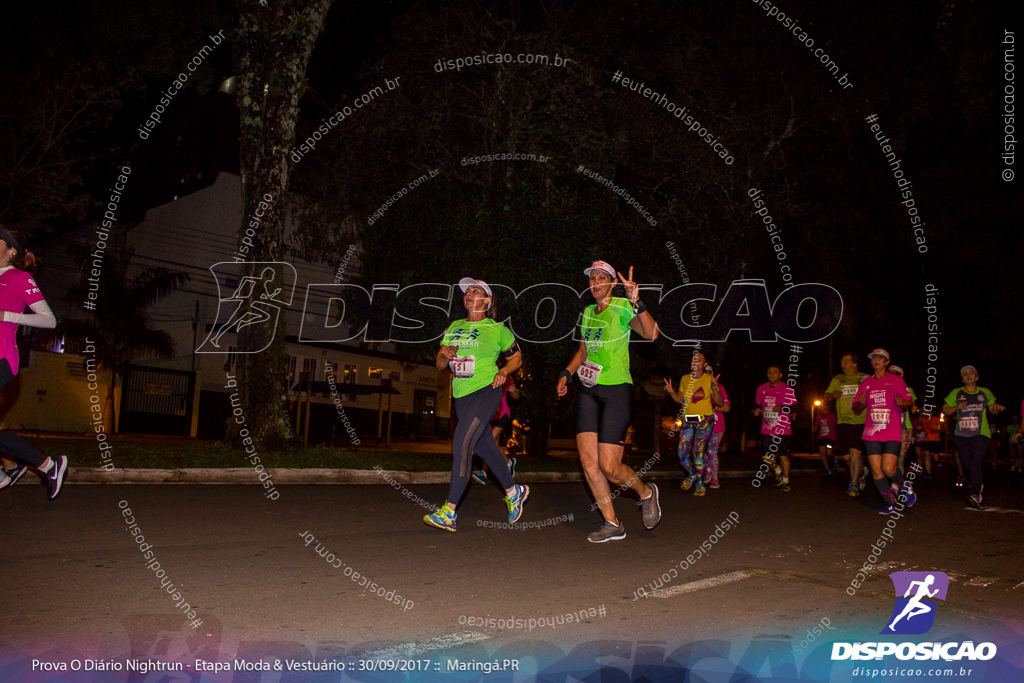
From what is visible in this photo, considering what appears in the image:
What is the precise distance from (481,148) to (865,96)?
10.3m

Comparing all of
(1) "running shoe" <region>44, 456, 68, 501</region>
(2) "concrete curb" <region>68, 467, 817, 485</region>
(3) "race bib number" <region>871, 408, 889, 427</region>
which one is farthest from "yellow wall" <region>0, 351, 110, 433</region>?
(3) "race bib number" <region>871, 408, 889, 427</region>

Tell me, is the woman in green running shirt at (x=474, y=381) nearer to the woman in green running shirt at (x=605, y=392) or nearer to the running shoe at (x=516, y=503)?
the running shoe at (x=516, y=503)

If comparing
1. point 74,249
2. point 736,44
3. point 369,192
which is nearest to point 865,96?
point 736,44

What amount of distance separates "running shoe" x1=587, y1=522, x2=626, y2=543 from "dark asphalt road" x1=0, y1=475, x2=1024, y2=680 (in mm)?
92

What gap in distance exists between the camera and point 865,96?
21344mm

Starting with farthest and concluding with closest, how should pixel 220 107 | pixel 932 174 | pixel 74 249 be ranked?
pixel 220 107, pixel 74 249, pixel 932 174

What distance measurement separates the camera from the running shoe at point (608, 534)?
6859 millimetres

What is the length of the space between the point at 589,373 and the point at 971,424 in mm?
6804

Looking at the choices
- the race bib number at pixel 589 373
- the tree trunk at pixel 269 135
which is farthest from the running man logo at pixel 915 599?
the tree trunk at pixel 269 135

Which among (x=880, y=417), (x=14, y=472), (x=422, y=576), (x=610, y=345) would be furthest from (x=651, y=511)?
(x=14, y=472)

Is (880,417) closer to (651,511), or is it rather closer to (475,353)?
(651,511)

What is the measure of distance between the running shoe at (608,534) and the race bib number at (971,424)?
6.41m

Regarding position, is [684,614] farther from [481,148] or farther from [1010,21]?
[1010,21]

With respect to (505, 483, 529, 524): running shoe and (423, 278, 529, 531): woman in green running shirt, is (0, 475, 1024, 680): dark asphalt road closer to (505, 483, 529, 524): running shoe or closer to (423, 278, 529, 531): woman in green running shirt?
(505, 483, 529, 524): running shoe
